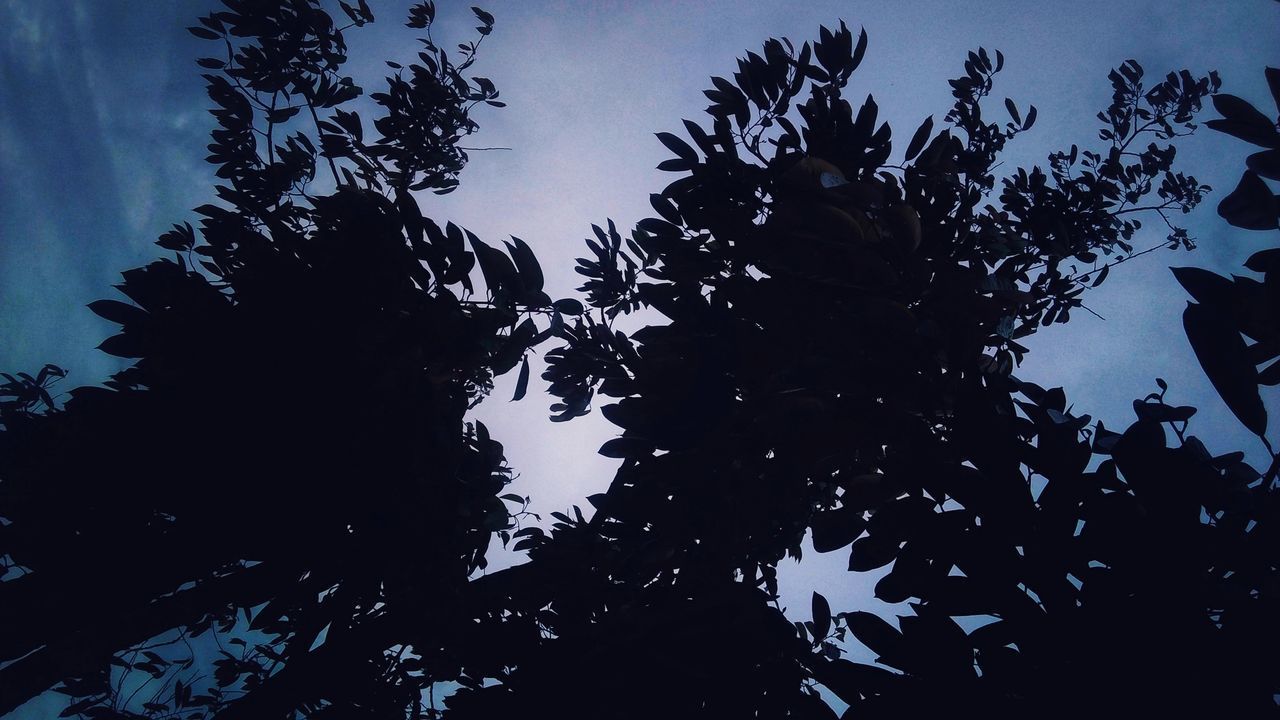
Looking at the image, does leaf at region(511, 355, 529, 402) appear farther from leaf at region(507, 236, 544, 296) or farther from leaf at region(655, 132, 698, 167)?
leaf at region(655, 132, 698, 167)

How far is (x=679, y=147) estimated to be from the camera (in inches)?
102

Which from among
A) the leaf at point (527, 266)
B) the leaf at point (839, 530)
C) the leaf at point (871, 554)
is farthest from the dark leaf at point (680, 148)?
the leaf at point (871, 554)

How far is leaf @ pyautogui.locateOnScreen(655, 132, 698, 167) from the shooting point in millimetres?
2580

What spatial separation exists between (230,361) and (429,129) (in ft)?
7.78

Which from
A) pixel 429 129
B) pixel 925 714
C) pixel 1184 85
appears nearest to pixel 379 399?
pixel 925 714

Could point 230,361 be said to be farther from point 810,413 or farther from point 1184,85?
point 1184,85

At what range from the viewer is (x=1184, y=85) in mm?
3676

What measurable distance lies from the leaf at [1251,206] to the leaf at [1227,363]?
228mm

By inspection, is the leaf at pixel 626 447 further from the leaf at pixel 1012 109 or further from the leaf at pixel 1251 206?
the leaf at pixel 1012 109

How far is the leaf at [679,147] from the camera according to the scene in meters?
2.58

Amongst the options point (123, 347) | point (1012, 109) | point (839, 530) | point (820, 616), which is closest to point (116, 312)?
point (123, 347)

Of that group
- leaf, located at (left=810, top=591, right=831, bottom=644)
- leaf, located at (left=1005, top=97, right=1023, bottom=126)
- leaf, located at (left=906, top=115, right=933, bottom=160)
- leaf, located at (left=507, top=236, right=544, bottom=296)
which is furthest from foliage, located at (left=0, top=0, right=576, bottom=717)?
leaf, located at (left=1005, top=97, right=1023, bottom=126)

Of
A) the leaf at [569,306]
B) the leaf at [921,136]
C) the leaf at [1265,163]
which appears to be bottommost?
the leaf at [1265,163]

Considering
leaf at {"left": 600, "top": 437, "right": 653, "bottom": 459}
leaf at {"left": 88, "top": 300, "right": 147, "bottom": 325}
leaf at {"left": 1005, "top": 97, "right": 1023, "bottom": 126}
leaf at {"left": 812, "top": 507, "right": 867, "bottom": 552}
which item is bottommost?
leaf at {"left": 812, "top": 507, "right": 867, "bottom": 552}
